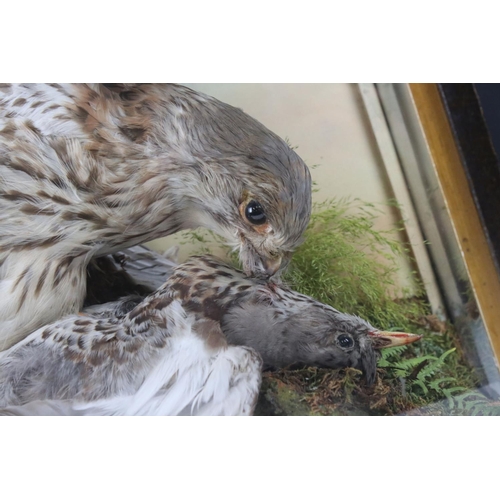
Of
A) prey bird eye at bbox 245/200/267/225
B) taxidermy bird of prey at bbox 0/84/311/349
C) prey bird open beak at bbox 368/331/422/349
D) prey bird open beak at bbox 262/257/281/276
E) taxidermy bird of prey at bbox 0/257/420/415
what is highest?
taxidermy bird of prey at bbox 0/84/311/349

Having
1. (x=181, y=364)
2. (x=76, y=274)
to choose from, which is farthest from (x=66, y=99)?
(x=181, y=364)

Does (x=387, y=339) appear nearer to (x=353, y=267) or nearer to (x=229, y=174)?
(x=353, y=267)

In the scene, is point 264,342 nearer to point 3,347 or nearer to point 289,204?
point 289,204

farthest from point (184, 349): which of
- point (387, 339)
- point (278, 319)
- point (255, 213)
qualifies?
point (387, 339)

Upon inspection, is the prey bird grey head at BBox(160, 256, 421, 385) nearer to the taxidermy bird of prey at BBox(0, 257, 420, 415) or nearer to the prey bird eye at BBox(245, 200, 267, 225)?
the taxidermy bird of prey at BBox(0, 257, 420, 415)

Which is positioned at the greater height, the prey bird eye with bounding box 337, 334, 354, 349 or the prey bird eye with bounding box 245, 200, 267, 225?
the prey bird eye with bounding box 245, 200, 267, 225

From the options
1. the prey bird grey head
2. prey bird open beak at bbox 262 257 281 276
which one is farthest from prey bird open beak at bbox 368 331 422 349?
prey bird open beak at bbox 262 257 281 276
